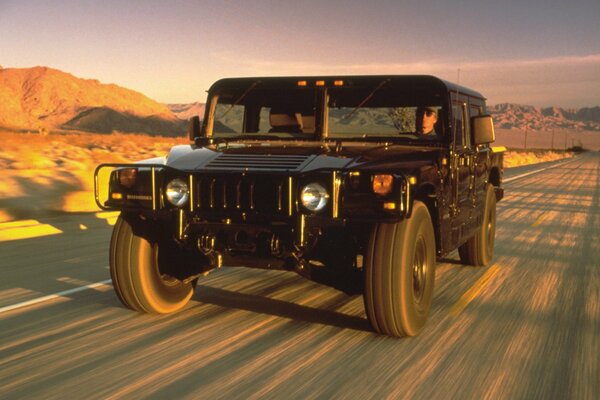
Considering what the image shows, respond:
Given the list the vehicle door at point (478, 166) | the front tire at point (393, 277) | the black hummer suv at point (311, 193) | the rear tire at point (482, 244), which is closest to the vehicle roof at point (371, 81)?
the black hummer suv at point (311, 193)

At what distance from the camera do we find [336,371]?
15.6 ft

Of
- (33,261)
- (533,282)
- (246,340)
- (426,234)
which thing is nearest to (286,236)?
(246,340)

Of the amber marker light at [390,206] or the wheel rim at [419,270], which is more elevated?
the amber marker light at [390,206]

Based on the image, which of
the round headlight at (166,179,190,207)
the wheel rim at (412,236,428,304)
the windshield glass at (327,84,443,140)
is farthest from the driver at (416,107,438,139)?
the round headlight at (166,179,190,207)

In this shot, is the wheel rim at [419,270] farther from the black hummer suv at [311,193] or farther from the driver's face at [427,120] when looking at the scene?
the driver's face at [427,120]

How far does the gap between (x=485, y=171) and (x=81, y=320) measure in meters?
5.19

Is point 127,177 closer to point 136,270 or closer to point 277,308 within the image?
point 136,270

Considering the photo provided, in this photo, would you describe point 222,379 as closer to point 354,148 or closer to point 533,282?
point 354,148

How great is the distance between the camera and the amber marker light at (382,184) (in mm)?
5221

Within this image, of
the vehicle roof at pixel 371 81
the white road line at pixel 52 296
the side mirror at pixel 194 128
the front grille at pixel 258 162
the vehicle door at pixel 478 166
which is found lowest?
the white road line at pixel 52 296

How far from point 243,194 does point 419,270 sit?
1571 millimetres

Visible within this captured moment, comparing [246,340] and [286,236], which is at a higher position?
[286,236]

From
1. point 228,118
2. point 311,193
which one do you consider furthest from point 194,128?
point 311,193

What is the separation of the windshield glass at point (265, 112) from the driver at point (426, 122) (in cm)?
98
